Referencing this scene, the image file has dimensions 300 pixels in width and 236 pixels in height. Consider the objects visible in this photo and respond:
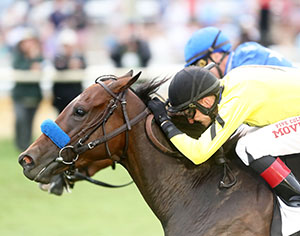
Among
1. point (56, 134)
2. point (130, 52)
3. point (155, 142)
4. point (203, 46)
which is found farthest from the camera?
point (130, 52)

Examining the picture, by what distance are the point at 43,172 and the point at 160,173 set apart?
0.80 meters

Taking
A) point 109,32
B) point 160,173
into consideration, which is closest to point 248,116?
point 160,173

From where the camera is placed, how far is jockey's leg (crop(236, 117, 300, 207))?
4.35 metres

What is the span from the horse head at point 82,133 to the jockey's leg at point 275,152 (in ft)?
2.75

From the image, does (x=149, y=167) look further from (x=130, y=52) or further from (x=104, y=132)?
(x=130, y=52)

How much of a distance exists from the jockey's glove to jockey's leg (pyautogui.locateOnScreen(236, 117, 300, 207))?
17.7 inches

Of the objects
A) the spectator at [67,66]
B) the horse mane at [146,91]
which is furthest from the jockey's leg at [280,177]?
the spectator at [67,66]

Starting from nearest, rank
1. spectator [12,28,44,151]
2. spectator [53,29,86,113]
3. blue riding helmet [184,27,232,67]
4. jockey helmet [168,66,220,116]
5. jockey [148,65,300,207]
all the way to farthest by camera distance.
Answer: jockey [148,65,300,207] → jockey helmet [168,66,220,116] → blue riding helmet [184,27,232,67] → spectator [53,29,86,113] → spectator [12,28,44,151]

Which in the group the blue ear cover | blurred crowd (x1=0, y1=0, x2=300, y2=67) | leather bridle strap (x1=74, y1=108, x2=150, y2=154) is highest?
the blue ear cover

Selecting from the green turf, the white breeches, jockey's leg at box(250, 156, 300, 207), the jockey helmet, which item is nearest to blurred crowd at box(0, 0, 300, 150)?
the green turf

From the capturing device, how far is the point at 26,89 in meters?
11.4

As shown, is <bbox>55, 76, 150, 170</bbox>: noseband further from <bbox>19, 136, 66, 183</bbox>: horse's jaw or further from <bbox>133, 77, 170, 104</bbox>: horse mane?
<bbox>133, 77, 170, 104</bbox>: horse mane

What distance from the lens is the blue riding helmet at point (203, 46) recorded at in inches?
242

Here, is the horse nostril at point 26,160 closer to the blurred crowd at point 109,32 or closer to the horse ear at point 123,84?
the horse ear at point 123,84
